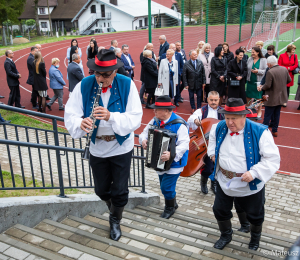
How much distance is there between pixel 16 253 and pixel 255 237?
8.78 feet

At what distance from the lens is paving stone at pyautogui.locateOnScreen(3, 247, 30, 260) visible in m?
3.16

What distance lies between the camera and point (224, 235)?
4.07 meters

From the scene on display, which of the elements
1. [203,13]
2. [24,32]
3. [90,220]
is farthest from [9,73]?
[24,32]

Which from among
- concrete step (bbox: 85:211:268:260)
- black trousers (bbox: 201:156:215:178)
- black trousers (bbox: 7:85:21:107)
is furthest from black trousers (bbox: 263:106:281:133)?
black trousers (bbox: 7:85:21:107)

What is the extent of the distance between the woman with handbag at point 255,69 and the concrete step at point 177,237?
21.7 feet

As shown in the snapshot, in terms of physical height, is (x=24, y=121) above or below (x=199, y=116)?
below

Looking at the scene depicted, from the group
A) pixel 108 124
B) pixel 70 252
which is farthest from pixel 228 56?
pixel 70 252

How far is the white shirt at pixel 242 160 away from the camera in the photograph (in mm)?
3490

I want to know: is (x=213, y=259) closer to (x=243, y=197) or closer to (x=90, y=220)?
(x=243, y=197)

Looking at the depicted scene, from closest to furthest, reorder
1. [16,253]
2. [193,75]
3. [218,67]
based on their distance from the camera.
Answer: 1. [16,253]
2. [193,75]
3. [218,67]

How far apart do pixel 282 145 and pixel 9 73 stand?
8.52m

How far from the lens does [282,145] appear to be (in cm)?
870

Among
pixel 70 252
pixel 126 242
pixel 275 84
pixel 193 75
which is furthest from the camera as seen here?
pixel 193 75

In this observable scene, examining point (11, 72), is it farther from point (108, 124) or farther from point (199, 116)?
point (108, 124)
